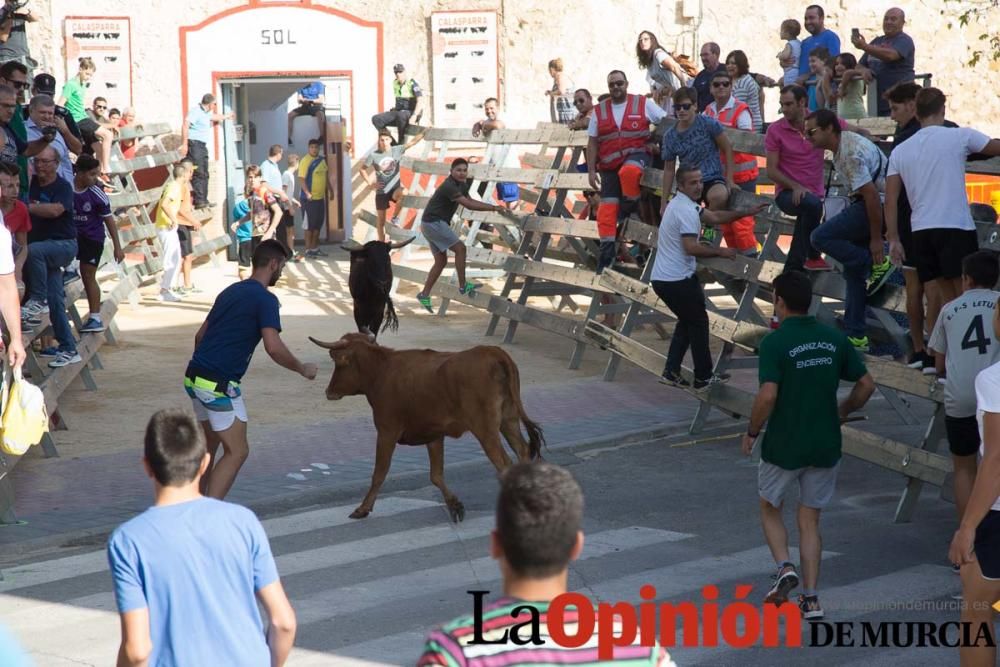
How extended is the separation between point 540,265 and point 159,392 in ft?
16.3

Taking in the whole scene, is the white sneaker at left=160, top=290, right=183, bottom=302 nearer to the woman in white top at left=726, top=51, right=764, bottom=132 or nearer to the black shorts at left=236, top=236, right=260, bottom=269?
the black shorts at left=236, top=236, right=260, bottom=269

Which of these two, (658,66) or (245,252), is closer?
(658,66)

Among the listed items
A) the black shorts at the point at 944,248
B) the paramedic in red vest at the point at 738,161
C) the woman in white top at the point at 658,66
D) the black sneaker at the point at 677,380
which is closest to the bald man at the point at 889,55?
the paramedic in red vest at the point at 738,161

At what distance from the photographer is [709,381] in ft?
41.4

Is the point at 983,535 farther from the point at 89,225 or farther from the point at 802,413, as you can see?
the point at 89,225

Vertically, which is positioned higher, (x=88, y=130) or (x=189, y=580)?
(x=88, y=130)

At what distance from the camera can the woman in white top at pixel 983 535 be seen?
5.55m

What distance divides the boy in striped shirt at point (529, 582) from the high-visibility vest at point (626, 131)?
12204 millimetres

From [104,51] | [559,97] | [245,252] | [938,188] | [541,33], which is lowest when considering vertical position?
[245,252]

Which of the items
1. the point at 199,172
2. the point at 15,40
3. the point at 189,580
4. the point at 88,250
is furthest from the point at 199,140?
the point at 189,580

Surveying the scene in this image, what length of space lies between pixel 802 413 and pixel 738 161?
716 centimetres

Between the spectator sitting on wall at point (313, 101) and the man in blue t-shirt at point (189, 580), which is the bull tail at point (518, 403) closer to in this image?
the man in blue t-shirt at point (189, 580)

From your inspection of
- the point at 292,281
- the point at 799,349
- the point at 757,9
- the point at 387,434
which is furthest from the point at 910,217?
the point at 757,9

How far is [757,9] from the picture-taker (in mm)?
25766
